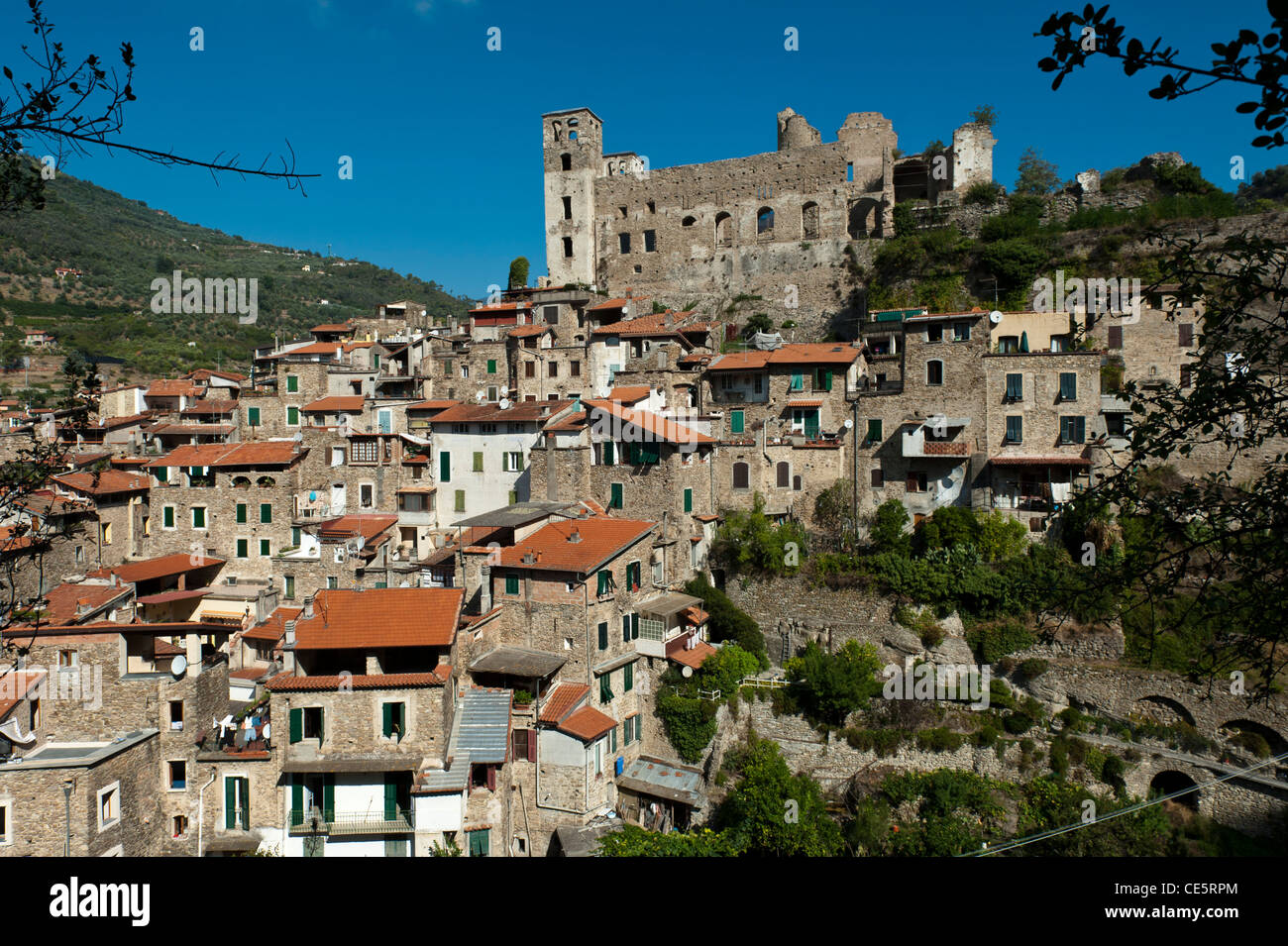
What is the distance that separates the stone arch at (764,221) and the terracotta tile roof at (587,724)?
3510 centimetres

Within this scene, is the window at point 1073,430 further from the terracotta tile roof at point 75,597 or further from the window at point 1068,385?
the terracotta tile roof at point 75,597

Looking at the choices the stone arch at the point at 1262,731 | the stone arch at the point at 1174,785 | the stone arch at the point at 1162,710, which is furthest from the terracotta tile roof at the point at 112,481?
the stone arch at the point at 1262,731

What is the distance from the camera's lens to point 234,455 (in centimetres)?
3409

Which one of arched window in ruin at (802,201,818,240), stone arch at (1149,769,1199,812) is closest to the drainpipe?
stone arch at (1149,769,1199,812)

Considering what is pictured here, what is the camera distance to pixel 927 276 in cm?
4078

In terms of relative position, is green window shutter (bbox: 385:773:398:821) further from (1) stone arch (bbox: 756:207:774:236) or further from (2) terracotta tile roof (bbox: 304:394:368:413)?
(1) stone arch (bbox: 756:207:774:236)

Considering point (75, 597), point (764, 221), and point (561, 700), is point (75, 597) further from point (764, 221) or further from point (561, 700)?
point (764, 221)

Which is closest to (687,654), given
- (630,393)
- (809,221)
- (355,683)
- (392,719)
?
(392,719)

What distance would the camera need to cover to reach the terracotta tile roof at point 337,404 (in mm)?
39094

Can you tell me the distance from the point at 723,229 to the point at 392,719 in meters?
38.4

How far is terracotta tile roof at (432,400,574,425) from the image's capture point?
108 ft

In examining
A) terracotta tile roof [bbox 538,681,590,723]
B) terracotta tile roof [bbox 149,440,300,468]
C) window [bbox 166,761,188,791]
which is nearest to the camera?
window [bbox 166,761,188,791]

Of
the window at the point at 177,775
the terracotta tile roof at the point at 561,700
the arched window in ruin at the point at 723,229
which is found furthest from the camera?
the arched window in ruin at the point at 723,229

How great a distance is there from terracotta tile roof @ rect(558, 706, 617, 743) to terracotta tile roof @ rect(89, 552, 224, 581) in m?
17.2
